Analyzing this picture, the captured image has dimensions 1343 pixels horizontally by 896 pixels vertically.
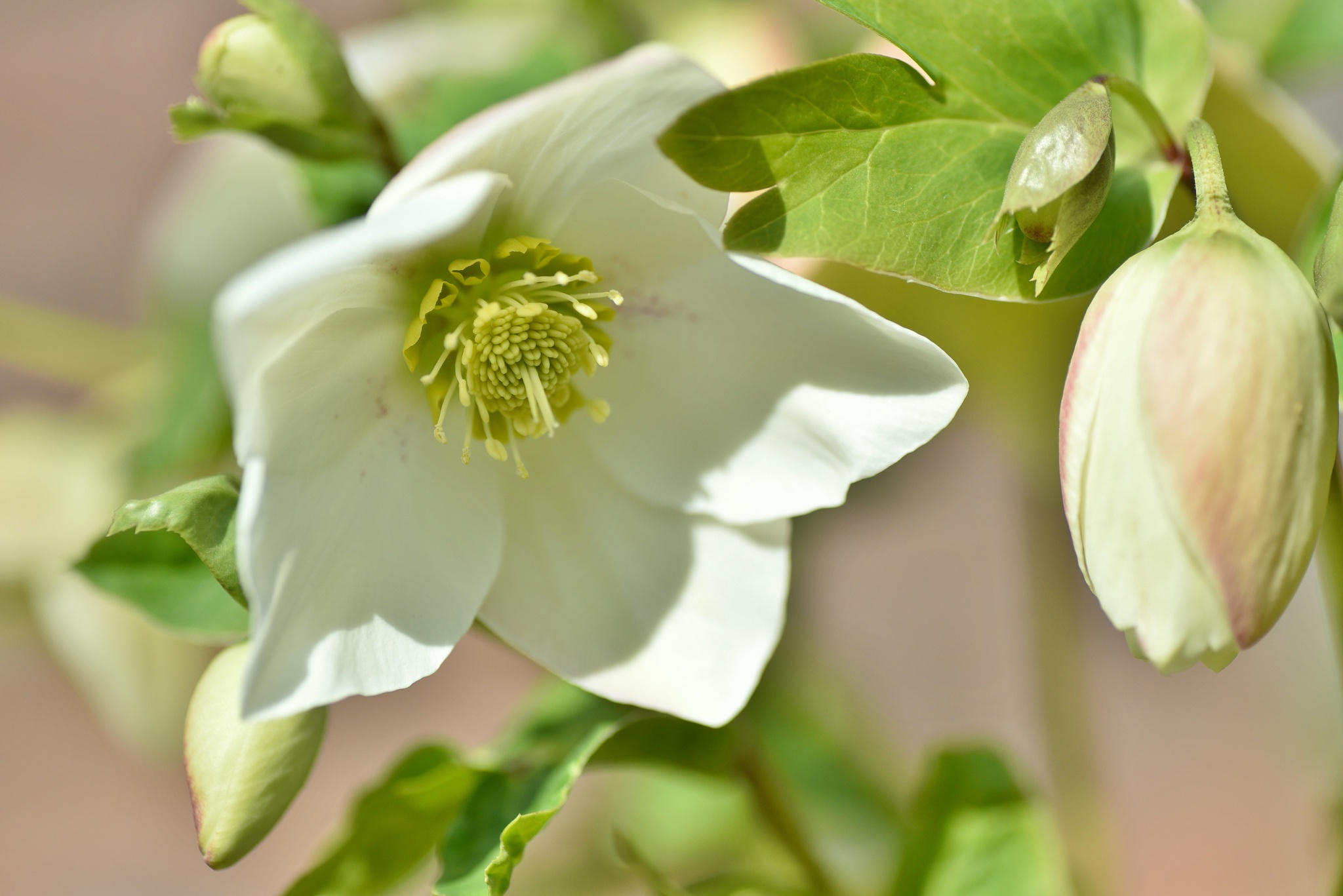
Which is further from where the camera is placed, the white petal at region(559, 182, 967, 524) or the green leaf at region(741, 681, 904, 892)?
the green leaf at region(741, 681, 904, 892)

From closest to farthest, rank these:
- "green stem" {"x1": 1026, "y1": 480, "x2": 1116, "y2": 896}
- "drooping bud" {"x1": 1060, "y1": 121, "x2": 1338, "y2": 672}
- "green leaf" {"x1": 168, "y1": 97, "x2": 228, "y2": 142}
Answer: "drooping bud" {"x1": 1060, "y1": 121, "x2": 1338, "y2": 672} → "green leaf" {"x1": 168, "y1": 97, "x2": 228, "y2": 142} → "green stem" {"x1": 1026, "y1": 480, "x2": 1116, "y2": 896}

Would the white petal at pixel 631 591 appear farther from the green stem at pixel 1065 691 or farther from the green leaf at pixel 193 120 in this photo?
the green stem at pixel 1065 691

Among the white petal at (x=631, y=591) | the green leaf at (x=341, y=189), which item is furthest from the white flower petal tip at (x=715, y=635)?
the green leaf at (x=341, y=189)

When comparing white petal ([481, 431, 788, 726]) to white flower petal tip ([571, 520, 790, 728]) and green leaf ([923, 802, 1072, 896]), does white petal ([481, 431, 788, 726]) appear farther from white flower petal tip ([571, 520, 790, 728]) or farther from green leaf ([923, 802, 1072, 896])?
green leaf ([923, 802, 1072, 896])

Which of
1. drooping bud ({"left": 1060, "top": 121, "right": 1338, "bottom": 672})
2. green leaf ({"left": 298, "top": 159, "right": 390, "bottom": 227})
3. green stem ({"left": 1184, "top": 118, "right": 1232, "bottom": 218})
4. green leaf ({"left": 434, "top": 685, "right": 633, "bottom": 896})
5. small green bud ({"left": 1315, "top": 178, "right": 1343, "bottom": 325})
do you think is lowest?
green leaf ({"left": 434, "top": 685, "right": 633, "bottom": 896})

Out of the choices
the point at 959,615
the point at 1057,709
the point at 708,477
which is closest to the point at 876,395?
the point at 708,477

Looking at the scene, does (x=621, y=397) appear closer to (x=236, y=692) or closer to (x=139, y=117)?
(x=236, y=692)

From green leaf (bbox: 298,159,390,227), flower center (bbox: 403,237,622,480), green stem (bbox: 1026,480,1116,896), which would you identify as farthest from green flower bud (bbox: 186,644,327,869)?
green stem (bbox: 1026,480,1116,896)
